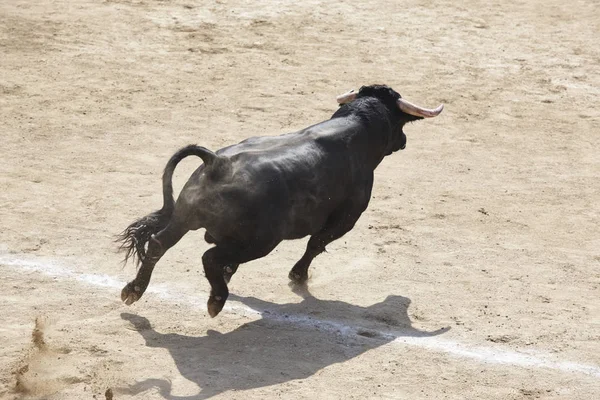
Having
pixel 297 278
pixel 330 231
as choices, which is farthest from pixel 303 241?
pixel 330 231

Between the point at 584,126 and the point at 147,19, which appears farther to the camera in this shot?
the point at 147,19

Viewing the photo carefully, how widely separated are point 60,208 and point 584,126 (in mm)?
6421

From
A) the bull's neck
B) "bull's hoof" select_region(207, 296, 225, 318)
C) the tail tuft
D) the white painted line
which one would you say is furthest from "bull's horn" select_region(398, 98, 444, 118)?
"bull's hoof" select_region(207, 296, 225, 318)

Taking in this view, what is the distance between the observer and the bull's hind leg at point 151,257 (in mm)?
9133

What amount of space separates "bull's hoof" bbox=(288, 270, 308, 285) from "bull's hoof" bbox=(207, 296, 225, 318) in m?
1.14

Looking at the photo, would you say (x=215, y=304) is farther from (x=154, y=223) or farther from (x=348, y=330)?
(x=348, y=330)

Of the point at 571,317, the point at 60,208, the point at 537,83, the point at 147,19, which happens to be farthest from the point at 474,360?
the point at 147,19

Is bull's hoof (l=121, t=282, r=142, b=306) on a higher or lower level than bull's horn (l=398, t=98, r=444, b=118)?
lower

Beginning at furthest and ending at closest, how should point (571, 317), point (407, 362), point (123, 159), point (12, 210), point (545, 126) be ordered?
point (545, 126)
point (123, 159)
point (12, 210)
point (571, 317)
point (407, 362)

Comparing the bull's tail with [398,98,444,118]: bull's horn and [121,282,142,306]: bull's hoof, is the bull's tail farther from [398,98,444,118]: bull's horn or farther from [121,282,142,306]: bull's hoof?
[398,98,444,118]: bull's horn

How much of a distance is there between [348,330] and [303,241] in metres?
1.92

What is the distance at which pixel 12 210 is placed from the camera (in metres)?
11.3

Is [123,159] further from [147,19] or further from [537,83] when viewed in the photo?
[537,83]

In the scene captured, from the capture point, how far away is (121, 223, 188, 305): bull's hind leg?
9.13m
